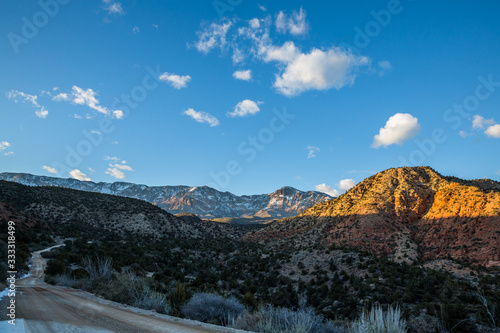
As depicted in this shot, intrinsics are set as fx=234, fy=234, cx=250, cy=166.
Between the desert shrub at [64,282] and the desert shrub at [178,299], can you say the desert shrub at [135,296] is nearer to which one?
the desert shrub at [178,299]

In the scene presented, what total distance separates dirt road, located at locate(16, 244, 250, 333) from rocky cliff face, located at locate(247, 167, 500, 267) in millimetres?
27080

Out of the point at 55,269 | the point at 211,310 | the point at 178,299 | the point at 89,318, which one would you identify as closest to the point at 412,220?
the point at 211,310

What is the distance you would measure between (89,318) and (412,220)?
139ft

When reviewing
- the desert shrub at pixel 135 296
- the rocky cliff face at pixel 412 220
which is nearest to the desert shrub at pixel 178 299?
the desert shrub at pixel 135 296

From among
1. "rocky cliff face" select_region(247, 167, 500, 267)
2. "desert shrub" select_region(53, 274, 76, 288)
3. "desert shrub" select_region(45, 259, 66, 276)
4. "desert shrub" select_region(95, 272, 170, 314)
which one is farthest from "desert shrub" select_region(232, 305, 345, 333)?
"rocky cliff face" select_region(247, 167, 500, 267)

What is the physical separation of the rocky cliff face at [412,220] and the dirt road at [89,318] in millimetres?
27080

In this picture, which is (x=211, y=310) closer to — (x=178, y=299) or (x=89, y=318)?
(x=178, y=299)

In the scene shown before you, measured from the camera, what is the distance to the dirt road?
649 centimetres

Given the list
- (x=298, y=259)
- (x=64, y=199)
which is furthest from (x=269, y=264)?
(x=64, y=199)

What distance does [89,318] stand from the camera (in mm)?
7480

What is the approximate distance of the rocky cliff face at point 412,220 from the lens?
2596cm

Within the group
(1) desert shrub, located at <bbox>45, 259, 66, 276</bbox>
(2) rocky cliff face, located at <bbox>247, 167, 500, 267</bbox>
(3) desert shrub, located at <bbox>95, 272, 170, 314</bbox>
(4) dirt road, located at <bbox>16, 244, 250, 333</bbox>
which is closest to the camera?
(4) dirt road, located at <bbox>16, 244, 250, 333</bbox>

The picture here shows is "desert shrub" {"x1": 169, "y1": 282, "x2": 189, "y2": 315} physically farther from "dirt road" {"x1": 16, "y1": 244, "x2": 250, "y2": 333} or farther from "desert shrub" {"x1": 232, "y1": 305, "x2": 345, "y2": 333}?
"desert shrub" {"x1": 232, "y1": 305, "x2": 345, "y2": 333}

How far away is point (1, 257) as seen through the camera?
60.7 feet
